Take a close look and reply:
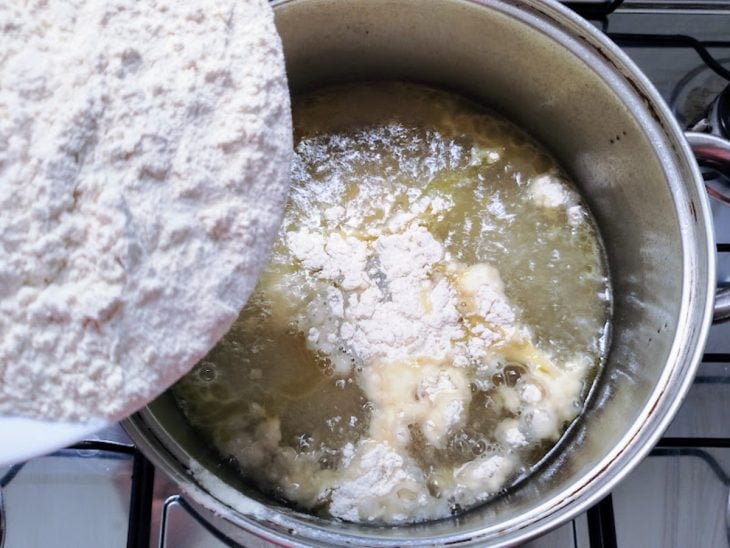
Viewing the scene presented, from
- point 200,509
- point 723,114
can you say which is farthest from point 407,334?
point 723,114

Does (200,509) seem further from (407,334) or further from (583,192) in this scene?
(583,192)

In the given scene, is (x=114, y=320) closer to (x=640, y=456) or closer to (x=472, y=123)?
(x=640, y=456)

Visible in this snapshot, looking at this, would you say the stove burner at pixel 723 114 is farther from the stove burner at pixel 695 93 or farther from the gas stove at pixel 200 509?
the gas stove at pixel 200 509

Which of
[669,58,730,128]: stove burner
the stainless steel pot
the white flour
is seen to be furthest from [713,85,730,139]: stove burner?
the white flour

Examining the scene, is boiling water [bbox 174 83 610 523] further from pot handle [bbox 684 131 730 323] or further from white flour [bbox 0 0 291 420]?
white flour [bbox 0 0 291 420]

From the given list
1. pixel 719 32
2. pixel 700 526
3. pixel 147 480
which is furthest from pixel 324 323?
pixel 719 32

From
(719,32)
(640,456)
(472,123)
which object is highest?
(719,32)

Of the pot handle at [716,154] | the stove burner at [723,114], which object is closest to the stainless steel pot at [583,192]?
the pot handle at [716,154]
